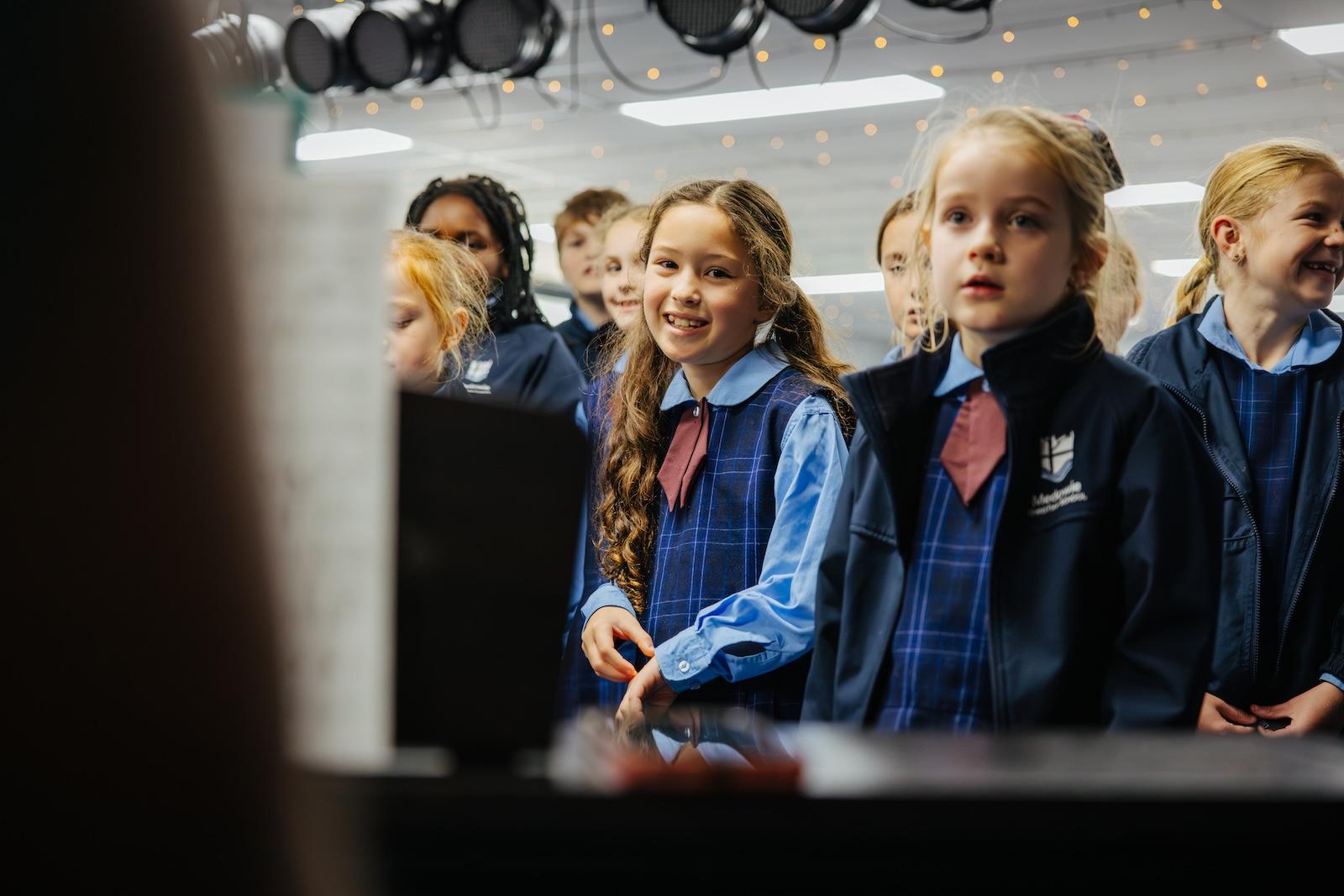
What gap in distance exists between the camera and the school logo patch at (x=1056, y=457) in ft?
4.57

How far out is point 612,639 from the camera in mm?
2021

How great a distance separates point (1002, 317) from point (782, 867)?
0.98m

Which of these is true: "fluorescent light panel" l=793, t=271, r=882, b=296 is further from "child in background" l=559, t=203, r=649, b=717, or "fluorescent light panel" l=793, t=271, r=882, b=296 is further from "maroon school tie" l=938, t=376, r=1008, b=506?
"maroon school tie" l=938, t=376, r=1008, b=506

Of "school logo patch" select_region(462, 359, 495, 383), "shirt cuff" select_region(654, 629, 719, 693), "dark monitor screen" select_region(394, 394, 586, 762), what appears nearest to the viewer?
"dark monitor screen" select_region(394, 394, 586, 762)

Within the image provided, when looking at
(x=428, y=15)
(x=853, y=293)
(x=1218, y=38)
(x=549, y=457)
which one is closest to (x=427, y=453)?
(x=549, y=457)

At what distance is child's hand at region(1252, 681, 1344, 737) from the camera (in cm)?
203

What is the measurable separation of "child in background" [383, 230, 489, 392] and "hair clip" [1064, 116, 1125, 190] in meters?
1.20

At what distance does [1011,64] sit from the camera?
19.9 feet

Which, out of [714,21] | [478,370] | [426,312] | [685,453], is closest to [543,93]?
[714,21]

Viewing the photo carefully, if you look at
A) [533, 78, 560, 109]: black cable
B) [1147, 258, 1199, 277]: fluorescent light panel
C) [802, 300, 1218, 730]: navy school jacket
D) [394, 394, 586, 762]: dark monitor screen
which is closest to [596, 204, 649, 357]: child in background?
[533, 78, 560, 109]: black cable

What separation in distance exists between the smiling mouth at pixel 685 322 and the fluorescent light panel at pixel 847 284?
9015 millimetres

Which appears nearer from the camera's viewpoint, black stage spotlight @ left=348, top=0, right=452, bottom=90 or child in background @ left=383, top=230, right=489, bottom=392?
child in background @ left=383, top=230, right=489, bottom=392

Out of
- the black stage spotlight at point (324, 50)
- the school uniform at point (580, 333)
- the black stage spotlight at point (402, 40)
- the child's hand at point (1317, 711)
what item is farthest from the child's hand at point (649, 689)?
the black stage spotlight at point (324, 50)

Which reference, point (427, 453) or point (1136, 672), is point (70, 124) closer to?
point (427, 453)
